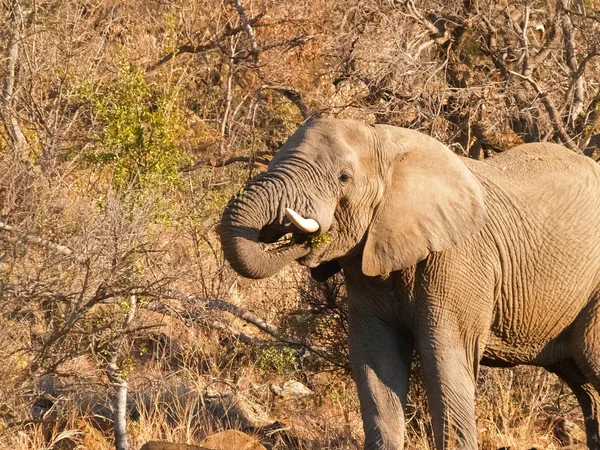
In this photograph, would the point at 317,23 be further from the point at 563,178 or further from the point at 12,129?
the point at 563,178

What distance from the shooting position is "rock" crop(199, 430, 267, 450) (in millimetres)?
7027

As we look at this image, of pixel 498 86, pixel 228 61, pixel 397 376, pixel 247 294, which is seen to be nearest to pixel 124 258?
pixel 397 376

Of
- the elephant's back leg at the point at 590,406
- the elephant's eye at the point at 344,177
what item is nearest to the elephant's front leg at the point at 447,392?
the elephant's eye at the point at 344,177

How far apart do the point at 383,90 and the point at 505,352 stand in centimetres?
339

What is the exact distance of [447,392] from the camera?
670cm

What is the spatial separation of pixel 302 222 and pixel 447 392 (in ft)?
4.53

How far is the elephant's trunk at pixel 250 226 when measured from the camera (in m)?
6.05

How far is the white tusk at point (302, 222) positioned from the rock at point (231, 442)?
1.54 m

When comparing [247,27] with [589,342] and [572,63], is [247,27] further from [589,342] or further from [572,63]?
[589,342]

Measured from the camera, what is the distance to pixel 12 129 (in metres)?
10.1

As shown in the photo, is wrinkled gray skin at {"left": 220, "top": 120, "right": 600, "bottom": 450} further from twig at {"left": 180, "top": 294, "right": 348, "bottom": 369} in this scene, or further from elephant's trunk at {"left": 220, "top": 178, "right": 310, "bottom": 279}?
twig at {"left": 180, "top": 294, "right": 348, "bottom": 369}

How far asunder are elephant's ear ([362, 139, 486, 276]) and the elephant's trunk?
751 mm

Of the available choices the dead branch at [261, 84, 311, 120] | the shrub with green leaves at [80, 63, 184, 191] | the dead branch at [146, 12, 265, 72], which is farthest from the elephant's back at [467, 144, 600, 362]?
the dead branch at [146, 12, 265, 72]

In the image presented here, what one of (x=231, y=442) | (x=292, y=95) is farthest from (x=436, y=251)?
(x=292, y=95)
